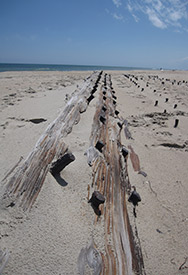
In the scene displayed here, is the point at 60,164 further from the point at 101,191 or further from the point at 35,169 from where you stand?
the point at 101,191

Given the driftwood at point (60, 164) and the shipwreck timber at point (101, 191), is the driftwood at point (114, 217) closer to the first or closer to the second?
the shipwreck timber at point (101, 191)

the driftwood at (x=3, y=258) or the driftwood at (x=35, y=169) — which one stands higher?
the driftwood at (x=35, y=169)

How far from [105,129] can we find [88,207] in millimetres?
1842

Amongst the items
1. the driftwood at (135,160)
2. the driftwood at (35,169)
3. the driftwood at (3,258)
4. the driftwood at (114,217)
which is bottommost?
the driftwood at (135,160)

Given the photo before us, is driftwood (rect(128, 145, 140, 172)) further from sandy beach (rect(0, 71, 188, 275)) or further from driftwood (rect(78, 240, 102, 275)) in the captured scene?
driftwood (rect(78, 240, 102, 275))

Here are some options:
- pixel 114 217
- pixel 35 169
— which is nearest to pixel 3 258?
pixel 35 169

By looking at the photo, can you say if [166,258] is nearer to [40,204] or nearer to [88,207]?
[88,207]

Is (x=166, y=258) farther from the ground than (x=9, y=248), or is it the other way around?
(x=9, y=248)

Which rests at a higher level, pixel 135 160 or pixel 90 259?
pixel 90 259

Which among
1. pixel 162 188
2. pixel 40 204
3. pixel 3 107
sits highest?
pixel 40 204

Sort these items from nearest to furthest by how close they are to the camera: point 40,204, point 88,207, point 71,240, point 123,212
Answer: point 71,240 → point 40,204 → point 88,207 → point 123,212

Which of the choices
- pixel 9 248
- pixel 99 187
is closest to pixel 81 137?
pixel 99 187

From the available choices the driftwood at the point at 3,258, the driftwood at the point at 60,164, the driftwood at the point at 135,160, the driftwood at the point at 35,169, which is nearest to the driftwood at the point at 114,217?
the driftwood at the point at 60,164

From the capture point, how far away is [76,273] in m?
1.22
